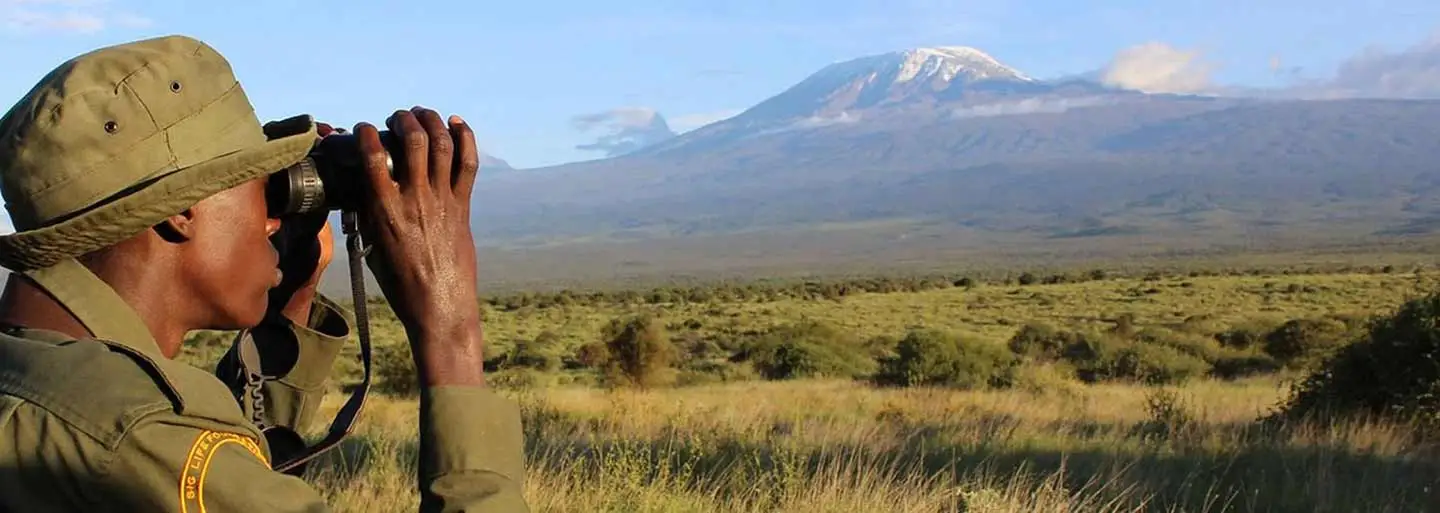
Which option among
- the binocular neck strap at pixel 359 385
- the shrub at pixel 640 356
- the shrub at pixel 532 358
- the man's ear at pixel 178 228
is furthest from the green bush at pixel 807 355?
the man's ear at pixel 178 228

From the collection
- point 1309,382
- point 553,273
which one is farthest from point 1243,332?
point 553,273

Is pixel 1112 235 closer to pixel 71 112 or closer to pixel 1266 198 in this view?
pixel 1266 198

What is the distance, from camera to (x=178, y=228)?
1672mm

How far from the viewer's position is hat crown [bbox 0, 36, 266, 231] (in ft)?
5.21

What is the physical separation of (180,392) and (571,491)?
3.62 metres

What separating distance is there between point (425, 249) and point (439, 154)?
0.13m

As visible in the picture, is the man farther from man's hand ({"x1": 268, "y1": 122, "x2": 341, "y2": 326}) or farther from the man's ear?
man's hand ({"x1": 268, "y1": 122, "x2": 341, "y2": 326})

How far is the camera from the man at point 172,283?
1445 millimetres

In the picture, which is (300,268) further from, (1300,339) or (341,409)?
(1300,339)

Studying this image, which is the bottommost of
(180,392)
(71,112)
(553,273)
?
(553,273)

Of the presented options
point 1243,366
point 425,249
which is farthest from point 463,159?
point 1243,366

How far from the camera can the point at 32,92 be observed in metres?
1.66

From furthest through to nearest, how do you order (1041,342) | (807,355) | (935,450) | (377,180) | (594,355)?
1. (1041,342)
2. (594,355)
3. (807,355)
4. (935,450)
5. (377,180)

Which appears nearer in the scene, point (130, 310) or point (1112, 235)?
point (130, 310)
